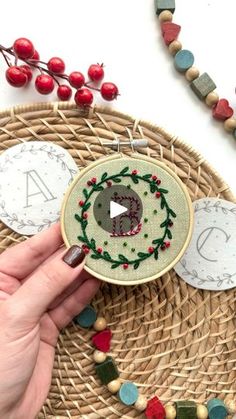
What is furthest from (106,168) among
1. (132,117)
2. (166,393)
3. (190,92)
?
(166,393)

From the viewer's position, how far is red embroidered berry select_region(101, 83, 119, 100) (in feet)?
2.61

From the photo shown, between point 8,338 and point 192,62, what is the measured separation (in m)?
0.48

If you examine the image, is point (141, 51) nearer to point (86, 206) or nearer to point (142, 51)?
point (142, 51)

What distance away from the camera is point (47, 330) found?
2.49ft

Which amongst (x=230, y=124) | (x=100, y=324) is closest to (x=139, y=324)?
(x=100, y=324)

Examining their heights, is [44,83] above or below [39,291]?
above

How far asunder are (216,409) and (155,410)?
86 mm

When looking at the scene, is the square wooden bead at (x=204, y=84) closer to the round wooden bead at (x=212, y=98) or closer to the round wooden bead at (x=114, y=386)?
the round wooden bead at (x=212, y=98)

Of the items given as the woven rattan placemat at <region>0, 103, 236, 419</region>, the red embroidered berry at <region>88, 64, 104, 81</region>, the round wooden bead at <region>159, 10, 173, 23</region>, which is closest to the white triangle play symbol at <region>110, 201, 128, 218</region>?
the woven rattan placemat at <region>0, 103, 236, 419</region>

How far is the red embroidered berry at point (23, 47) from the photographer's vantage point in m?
0.78

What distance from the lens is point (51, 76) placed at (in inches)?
31.8

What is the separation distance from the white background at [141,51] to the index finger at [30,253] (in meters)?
0.22

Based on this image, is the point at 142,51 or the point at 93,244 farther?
the point at 142,51

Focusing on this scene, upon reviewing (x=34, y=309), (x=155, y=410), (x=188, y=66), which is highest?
(x=188, y=66)
